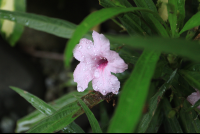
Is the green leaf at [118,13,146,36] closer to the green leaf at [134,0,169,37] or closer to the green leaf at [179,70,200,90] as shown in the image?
the green leaf at [134,0,169,37]

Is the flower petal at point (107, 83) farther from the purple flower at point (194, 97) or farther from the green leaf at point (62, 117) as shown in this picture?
the purple flower at point (194, 97)

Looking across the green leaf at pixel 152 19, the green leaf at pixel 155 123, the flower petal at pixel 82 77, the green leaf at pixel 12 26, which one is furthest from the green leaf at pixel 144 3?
the green leaf at pixel 12 26

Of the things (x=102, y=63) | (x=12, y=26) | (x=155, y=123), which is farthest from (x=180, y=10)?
(x=12, y=26)

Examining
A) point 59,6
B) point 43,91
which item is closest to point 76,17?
point 59,6

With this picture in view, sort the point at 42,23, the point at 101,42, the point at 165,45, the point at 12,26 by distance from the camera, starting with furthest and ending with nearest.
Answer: the point at 12,26 < the point at 42,23 < the point at 101,42 < the point at 165,45

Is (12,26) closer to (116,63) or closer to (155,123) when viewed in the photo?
(116,63)

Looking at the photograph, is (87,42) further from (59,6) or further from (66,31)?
(59,6)

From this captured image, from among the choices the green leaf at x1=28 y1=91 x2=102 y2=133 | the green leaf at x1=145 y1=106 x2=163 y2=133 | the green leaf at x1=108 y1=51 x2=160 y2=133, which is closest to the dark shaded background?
the green leaf at x1=145 y1=106 x2=163 y2=133
